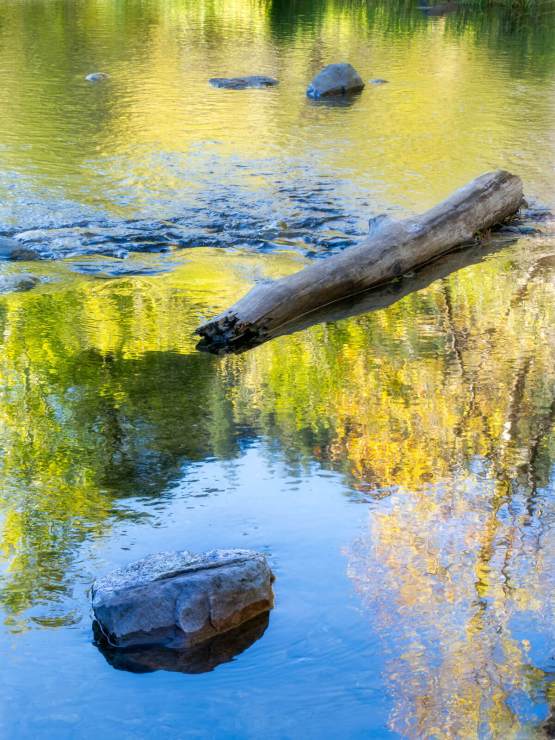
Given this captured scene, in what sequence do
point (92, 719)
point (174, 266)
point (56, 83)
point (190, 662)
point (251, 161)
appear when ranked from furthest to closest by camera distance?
point (56, 83)
point (251, 161)
point (174, 266)
point (190, 662)
point (92, 719)

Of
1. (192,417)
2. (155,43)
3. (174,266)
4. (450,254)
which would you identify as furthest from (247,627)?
(155,43)

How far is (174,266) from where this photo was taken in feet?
25.7

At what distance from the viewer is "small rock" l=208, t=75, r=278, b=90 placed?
51.6ft

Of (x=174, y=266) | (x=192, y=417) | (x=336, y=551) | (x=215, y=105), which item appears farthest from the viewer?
(x=215, y=105)

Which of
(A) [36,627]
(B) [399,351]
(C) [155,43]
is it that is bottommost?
(C) [155,43]

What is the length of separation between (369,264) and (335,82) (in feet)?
28.6

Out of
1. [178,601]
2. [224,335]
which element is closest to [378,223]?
[224,335]

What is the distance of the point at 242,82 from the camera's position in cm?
1586

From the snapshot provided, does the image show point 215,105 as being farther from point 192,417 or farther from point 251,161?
point 192,417

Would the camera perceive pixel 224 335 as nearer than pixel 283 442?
No

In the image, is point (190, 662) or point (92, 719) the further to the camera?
point (190, 662)

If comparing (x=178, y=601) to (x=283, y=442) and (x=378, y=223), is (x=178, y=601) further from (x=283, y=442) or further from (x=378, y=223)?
(x=378, y=223)

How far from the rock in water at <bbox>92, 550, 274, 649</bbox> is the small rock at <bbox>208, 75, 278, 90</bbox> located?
13.0 meters

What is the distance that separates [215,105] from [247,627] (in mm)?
11694
